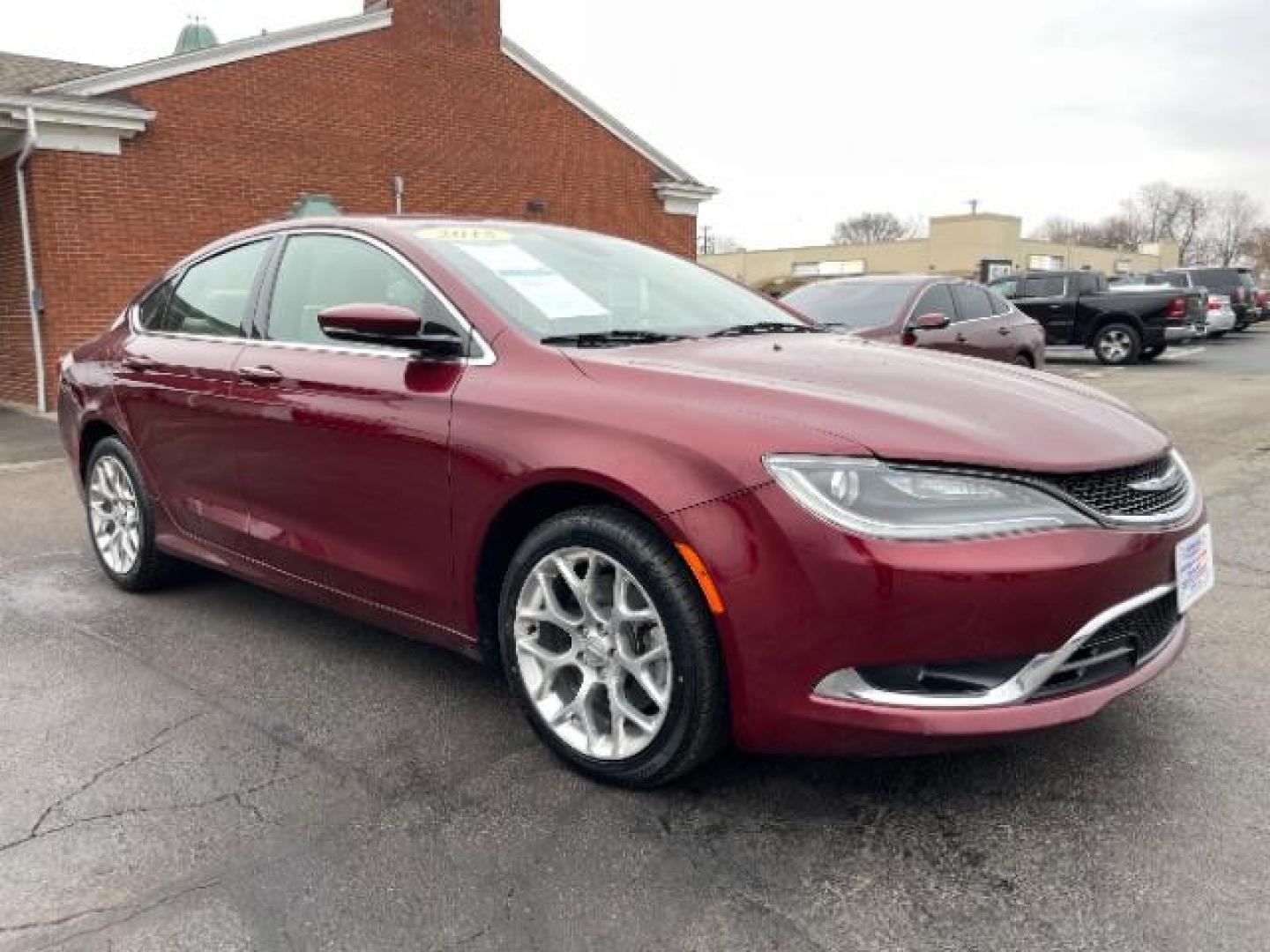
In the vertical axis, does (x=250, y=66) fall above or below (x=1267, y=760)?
above

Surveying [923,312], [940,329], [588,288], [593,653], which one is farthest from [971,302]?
[593,653]

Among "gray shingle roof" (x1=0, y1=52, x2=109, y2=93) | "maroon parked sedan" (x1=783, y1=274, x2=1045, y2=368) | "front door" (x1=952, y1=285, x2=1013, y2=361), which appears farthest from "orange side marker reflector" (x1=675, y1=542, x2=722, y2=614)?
"gray shingle roof" (x1=0, y1=52, x2=109, y2=93)

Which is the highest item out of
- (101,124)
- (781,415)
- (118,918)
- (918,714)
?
(101,124)

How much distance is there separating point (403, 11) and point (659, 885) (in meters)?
14.1

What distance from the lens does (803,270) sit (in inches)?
2721

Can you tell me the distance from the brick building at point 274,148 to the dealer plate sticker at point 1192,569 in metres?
7.94

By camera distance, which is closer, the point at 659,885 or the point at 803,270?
the point at 659,885

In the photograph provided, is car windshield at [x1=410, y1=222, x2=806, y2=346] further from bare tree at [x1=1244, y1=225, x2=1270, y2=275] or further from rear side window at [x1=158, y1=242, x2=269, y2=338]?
bare tree at [x1=1244, y1=225, x2=1270, y2=275]

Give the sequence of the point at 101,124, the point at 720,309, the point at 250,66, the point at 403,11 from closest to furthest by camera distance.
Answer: the point at 720,309 < the point at 101,124 < the point at 250,66 < the point at 403,11

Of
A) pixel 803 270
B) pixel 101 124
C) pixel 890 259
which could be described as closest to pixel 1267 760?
pixel 101 124

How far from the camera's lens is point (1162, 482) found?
8.79ft

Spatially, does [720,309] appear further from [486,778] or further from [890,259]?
[890,259]

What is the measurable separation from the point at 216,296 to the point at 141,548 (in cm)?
117

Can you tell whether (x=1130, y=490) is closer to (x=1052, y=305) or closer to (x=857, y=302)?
(x=857, y=302)
